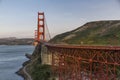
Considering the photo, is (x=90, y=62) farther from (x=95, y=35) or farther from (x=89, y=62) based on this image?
(x=95, y=35)

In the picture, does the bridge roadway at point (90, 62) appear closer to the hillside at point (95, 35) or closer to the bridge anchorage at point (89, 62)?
the bridge anchorage at point (89, 62)

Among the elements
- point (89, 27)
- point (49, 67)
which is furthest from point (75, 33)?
point (49, 67)

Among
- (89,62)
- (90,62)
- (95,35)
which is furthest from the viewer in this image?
(95,35)

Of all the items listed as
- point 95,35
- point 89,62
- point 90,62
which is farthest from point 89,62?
point 95,35

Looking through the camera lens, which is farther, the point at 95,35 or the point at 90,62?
the point at 95,35

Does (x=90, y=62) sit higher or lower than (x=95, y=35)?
lower

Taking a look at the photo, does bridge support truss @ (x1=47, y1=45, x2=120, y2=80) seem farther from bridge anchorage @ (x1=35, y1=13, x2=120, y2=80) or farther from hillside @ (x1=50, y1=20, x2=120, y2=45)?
hillside @ (x1=50, y1=20, x2=120, y2=45)

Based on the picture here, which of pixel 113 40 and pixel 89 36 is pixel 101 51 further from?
pixel 89 36

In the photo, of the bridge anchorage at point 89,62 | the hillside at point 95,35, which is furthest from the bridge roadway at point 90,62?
the hillside at point 95,35
